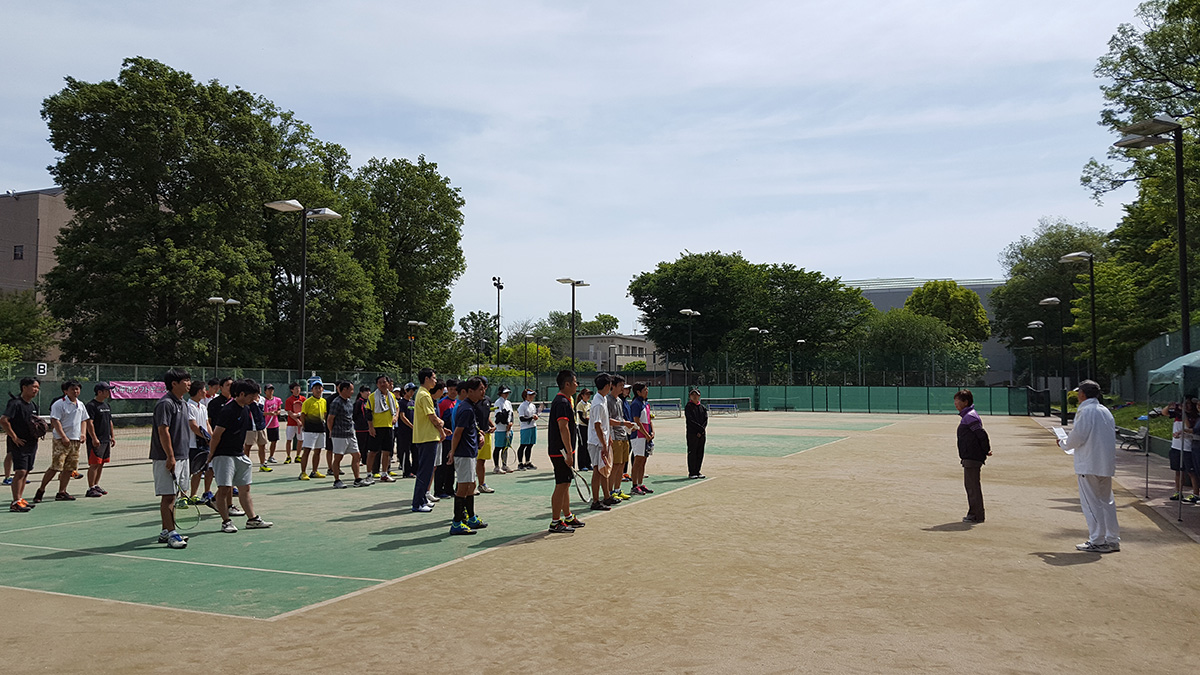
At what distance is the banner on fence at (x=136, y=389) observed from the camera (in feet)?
102

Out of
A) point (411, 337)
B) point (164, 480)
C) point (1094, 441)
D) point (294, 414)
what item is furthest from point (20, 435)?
point (411, 337)

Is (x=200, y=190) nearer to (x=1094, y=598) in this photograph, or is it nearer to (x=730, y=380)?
(x=730, y=380)

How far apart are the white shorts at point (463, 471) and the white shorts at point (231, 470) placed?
7.83 feet

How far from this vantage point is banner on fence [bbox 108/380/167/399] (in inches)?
1229

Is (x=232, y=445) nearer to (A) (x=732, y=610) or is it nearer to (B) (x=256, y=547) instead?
(B) (x=256, y=547)

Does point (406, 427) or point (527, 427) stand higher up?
point (406, 427)

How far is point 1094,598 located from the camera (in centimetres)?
723

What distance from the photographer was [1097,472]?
30.5 feet

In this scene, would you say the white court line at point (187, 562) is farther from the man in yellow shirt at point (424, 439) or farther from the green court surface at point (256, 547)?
the man in yellow shirt at point (424, 439)

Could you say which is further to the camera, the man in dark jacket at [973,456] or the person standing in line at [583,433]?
the person standing in line at [583,433]

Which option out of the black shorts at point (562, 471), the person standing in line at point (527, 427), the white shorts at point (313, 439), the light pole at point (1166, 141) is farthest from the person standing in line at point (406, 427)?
the light pole at point (1166, 141)

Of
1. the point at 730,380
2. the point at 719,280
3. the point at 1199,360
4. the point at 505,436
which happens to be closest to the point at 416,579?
the point at 505,436

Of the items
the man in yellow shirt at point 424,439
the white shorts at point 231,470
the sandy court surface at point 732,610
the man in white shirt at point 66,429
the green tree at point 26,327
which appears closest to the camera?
the sandy court surface at point 732,610

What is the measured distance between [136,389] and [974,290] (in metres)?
93.9
